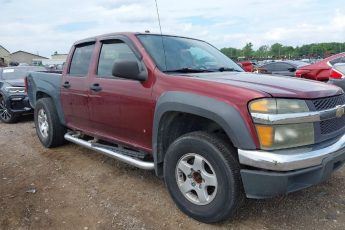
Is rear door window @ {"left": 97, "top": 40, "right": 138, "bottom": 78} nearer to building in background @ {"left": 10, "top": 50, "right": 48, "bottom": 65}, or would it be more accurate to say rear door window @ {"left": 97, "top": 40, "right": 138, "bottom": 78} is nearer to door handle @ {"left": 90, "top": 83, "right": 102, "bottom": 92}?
door handle @ {"left": 90, "top": 83, "right": 102, "bottom": 92}

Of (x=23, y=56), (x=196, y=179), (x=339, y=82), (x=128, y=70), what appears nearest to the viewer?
(x=196, y=179)

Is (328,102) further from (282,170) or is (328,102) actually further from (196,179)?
(196,179)

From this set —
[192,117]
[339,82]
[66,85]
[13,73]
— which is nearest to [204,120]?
[192,117]

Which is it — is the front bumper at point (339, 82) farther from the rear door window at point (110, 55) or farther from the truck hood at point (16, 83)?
the truck hood at point (16, 83)

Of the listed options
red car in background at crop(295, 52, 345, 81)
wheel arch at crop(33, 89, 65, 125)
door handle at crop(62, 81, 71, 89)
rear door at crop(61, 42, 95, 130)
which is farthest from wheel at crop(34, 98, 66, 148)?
red car in background at crop(295, 52, 345, 81)

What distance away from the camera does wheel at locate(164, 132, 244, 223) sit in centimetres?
307

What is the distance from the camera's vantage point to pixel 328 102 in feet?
10.7

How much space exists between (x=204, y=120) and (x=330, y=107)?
114cm

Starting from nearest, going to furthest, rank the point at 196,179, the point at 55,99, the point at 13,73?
the point at 196,179 → the point at 55,99 → the point at 13,73

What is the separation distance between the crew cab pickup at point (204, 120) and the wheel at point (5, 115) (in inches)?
181

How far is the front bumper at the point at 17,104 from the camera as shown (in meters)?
8.75

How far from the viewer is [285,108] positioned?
9.60ft

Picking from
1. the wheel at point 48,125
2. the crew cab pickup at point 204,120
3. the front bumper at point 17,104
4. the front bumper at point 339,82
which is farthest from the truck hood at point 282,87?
the front bumper at point 17,104

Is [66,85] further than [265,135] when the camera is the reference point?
Yes
